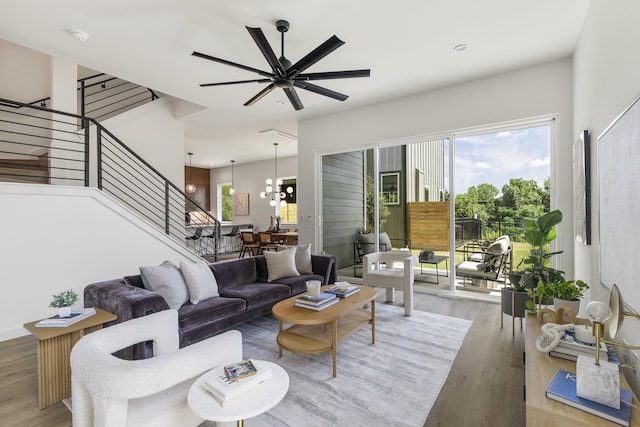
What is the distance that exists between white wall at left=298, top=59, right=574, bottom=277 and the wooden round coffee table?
2831 millimetres

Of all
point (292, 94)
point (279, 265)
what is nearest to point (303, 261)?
point (279, 265)

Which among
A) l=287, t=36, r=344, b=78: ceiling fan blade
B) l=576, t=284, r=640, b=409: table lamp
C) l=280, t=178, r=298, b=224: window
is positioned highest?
l=287, t=36, r=344, b=78: ceiling fan blade

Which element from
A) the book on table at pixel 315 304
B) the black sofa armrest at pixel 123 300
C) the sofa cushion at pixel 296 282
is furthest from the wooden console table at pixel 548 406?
the sofa cushion at pixel 296 282

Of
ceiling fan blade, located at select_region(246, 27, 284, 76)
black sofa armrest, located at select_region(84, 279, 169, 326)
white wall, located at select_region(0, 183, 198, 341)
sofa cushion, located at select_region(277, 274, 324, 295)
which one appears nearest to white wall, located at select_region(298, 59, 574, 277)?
sofa cushion, located at select_region(277, 274, 324, 295)

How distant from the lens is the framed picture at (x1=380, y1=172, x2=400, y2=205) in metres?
5.34

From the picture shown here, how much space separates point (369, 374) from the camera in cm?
246

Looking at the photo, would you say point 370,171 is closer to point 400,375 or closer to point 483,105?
point 483,105

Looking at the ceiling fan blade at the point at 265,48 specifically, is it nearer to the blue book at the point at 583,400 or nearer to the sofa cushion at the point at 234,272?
the sofa cushion at the point at 234,272

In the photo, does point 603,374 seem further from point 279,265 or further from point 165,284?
point 279,265

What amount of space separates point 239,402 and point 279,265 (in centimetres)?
282

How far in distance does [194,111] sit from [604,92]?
225 inches

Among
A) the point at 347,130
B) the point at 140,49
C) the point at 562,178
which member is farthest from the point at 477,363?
the point at 140,49

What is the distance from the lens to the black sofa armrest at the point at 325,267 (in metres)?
4.35

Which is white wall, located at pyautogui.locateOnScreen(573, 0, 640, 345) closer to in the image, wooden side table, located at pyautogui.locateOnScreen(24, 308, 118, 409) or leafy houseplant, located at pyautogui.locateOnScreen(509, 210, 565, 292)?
leafy houseplant, located at pyautogui.locateOnScreen(509, 210, 565, 292)
